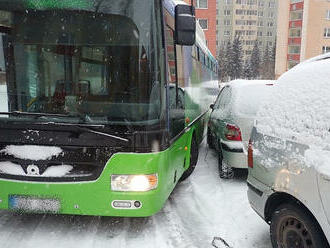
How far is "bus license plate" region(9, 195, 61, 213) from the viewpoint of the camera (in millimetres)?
3916

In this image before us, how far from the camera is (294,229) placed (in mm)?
3213

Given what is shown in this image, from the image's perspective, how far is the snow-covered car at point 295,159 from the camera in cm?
284

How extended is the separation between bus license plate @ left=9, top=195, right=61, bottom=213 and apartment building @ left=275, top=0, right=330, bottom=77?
5608 cm

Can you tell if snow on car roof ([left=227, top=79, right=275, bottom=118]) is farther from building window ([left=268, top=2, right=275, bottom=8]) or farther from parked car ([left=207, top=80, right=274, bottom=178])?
building window ([left=268, top=2, right=275, bottom=8])


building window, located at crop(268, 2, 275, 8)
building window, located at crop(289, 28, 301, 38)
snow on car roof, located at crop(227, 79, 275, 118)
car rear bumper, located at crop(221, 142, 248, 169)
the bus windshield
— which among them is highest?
building window, located at crop(268, 2, 275, 8)

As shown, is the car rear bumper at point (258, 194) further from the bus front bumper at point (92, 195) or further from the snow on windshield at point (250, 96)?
the snow on windshield at point (250, 96)

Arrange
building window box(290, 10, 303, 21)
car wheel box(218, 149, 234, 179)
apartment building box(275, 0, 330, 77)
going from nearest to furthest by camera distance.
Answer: car wheel box(218, 149, 234, 179) → apartment building box(275, 0, 330, 77) → building window box(290, 10, 303, 21)

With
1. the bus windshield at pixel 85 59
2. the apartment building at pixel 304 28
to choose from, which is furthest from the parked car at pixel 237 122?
the apartment building at pixel 304 28

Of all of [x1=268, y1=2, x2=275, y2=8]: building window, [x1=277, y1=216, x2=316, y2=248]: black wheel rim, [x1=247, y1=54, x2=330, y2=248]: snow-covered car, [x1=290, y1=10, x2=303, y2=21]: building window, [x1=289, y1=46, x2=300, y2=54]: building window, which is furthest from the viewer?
[x1=268, y1=2, x2=275, y2=8]: building window

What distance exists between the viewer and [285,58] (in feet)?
194

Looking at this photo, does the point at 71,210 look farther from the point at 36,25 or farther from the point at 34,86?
the point at 36,25

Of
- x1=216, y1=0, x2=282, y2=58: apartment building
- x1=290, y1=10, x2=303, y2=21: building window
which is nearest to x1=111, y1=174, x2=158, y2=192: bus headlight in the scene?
x1=290, y1=10, x2=303, y2=21: building window

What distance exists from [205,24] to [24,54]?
133 feet

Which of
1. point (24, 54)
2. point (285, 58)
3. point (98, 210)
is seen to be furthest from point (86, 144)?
point (285, 58)
